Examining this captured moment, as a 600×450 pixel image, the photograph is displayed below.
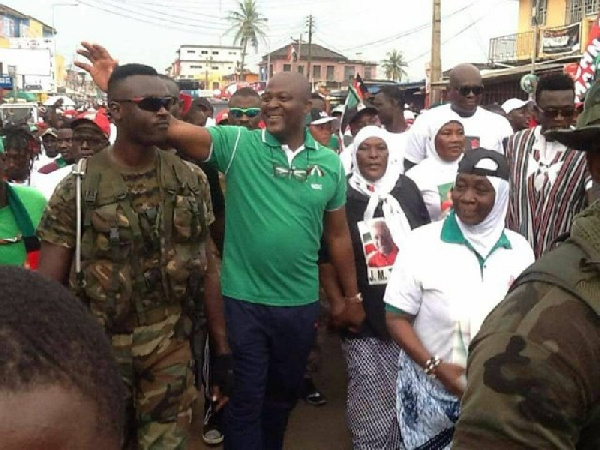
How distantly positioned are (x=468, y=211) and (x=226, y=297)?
1169 millimetres

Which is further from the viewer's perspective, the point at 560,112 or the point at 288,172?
the point at 560,112

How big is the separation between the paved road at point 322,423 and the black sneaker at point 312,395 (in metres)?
0.03

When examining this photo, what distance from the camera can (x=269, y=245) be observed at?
11.2ft

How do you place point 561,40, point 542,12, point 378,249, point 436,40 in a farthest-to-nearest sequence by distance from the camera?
1. point 542,12
2. point 561,40
3. point 436,40
4. point 378,249

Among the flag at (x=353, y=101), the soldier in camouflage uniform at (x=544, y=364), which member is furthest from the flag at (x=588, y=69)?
the soldier in camouflage uniform at (x=544, y=364)

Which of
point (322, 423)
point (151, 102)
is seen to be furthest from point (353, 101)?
point (151, 102)

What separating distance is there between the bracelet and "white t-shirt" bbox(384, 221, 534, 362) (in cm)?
3

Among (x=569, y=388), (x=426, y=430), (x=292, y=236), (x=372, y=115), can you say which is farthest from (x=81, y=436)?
(x=372, y=115)

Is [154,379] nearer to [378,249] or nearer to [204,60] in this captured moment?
[378,249]

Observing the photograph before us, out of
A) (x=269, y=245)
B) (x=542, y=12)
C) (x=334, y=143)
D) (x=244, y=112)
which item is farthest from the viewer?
(x=542, y=12)

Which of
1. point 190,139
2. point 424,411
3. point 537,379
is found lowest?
point 424,411

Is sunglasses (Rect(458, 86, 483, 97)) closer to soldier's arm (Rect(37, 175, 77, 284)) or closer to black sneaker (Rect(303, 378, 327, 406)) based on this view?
black sneaker (Rect(303, 378, 327, 406))

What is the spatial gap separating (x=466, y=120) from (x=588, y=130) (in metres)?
3.84

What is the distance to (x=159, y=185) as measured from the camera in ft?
9.78
